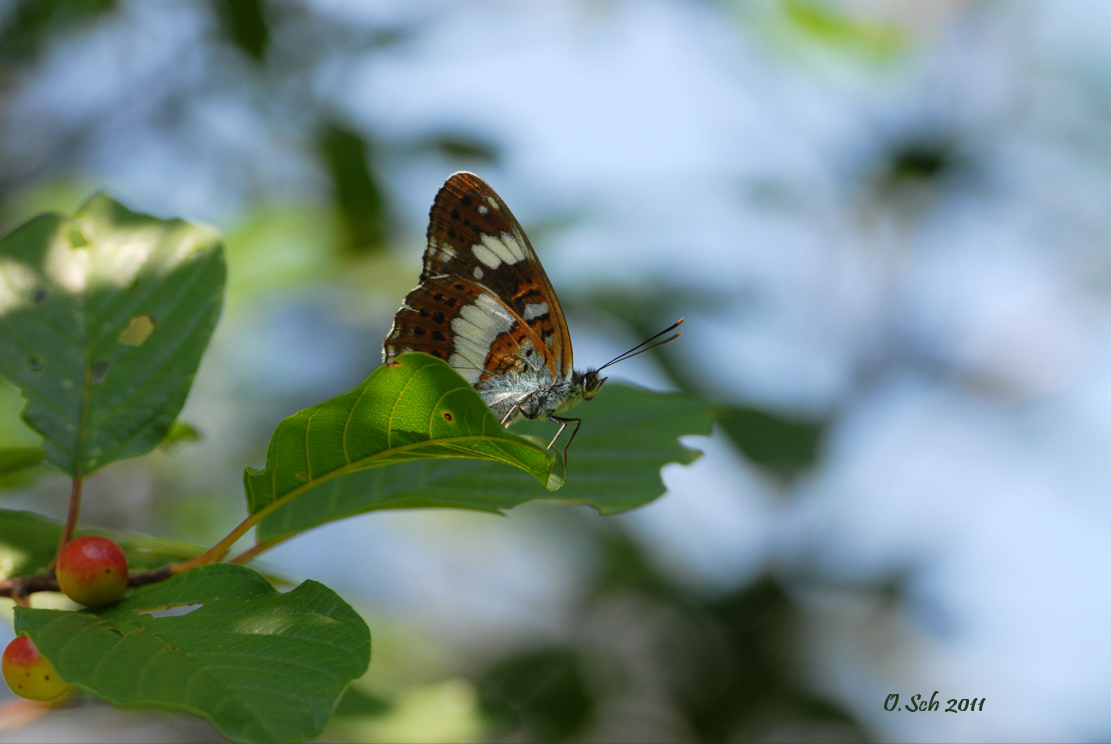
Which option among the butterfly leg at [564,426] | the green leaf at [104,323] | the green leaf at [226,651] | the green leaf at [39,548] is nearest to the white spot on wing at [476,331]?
the butterfly leg at [564,426]

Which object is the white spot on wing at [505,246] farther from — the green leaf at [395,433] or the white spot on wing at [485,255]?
the green leaf at [395,433]

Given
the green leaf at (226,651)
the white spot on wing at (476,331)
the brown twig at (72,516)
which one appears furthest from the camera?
the white spot on wing at (476,331)

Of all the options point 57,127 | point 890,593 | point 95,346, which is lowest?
point 95,346

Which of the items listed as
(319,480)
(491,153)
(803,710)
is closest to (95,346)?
(319,480)

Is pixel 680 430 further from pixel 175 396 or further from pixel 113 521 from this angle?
pixel 113 521

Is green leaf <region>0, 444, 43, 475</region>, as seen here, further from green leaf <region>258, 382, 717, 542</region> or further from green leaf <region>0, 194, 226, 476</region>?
green leaf <region>258, 382, 717, 542</region>

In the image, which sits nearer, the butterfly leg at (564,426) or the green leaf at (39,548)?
the green leaf at (39,548)
